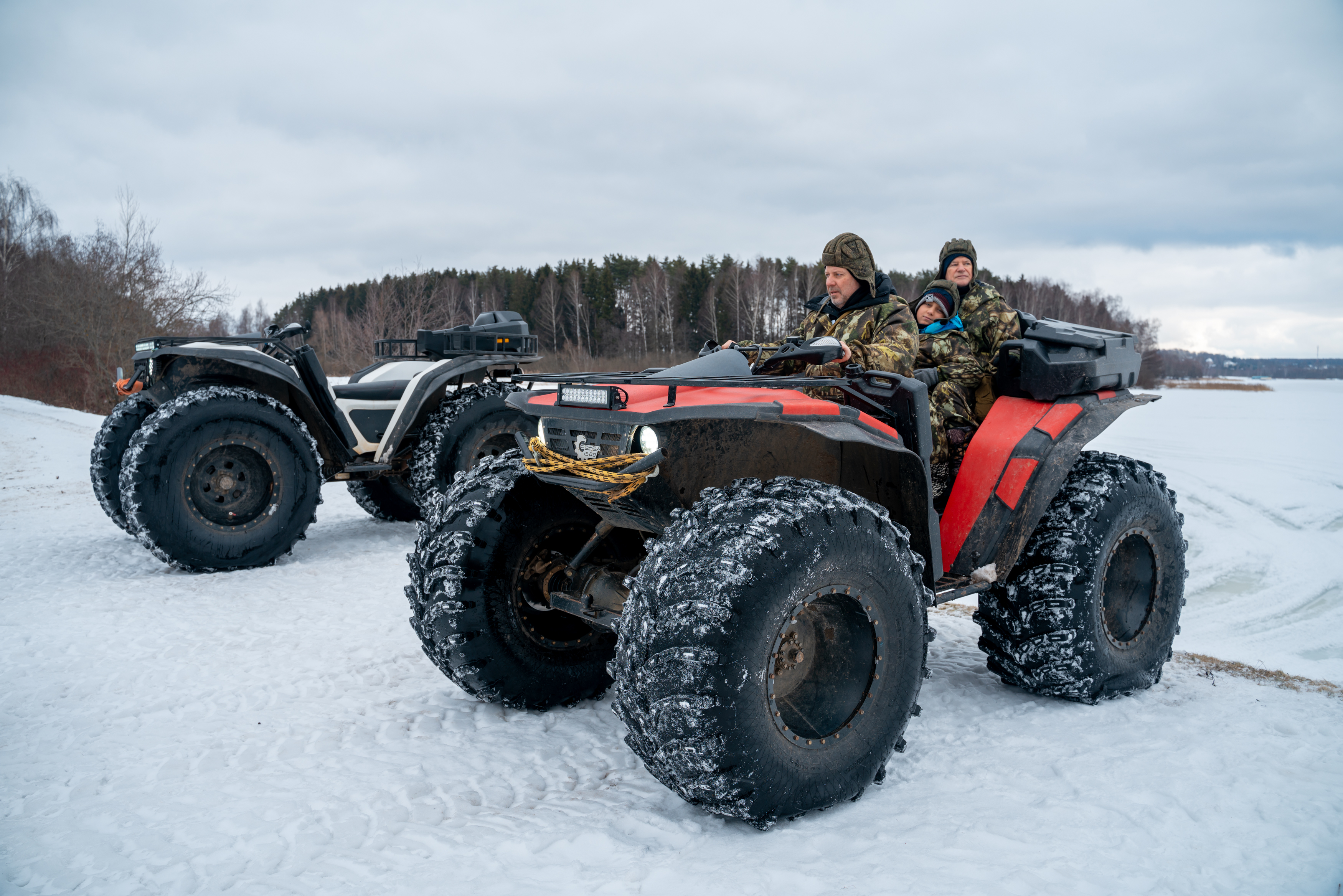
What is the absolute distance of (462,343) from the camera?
849 cm

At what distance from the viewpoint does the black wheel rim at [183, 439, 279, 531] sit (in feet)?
20.0

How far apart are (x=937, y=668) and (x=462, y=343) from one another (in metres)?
5.96

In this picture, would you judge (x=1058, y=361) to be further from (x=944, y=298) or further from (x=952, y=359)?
(x=944, y=298)

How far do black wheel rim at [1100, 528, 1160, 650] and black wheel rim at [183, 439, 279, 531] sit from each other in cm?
567

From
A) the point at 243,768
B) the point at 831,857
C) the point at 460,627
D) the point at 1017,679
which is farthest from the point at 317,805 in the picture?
the point at 1017,679

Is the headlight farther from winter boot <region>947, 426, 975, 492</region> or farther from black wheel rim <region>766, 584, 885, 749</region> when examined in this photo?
winter boot <region>947, 426, 975, 492</region>

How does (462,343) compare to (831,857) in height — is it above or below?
above

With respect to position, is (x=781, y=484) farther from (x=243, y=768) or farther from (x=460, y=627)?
(x=243, y=768)

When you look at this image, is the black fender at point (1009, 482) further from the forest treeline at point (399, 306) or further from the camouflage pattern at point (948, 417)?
the forest treeline at point (399, 306)

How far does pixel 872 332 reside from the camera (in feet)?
11.9

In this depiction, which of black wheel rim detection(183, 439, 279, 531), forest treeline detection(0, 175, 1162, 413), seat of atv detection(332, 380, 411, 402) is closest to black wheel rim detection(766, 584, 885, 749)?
black wheel rim detection(183, 439, 279, 531)

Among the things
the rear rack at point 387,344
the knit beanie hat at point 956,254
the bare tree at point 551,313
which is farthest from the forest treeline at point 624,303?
the knit beanie hat at point 956,254

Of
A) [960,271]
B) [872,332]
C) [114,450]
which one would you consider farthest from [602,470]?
[114,450]

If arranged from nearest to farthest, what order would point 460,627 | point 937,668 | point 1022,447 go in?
1. point 460,627
2. point 1022,447
3. point 937,668
